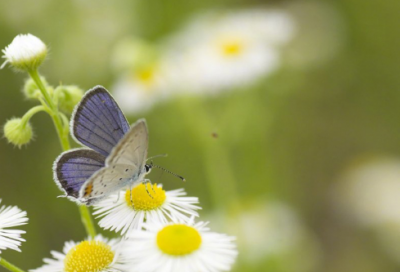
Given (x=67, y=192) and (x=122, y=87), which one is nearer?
(x=67, y=192)

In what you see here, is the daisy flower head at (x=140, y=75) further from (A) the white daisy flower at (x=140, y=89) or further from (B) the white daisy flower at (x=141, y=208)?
(B) the white daisy flower at (x=141, y=208)

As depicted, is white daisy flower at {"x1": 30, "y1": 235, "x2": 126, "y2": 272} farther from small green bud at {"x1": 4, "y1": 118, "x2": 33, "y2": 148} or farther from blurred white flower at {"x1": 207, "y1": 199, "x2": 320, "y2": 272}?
blurred white flower at {"x1": 207, "y1": 199, "x2": 320, "y2": 272}

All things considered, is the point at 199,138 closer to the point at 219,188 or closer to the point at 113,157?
the point at 219,188

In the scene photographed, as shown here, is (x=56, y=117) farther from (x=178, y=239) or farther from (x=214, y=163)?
(x=214, y=163)

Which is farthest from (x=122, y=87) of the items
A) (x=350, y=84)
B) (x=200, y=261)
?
(x=200, y=261)


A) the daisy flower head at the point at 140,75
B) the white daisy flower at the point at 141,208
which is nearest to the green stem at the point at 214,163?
the daisy flower head at the point at 140,75

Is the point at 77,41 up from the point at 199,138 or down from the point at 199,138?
up

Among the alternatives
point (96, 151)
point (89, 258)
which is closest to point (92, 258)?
point (89, 258)
